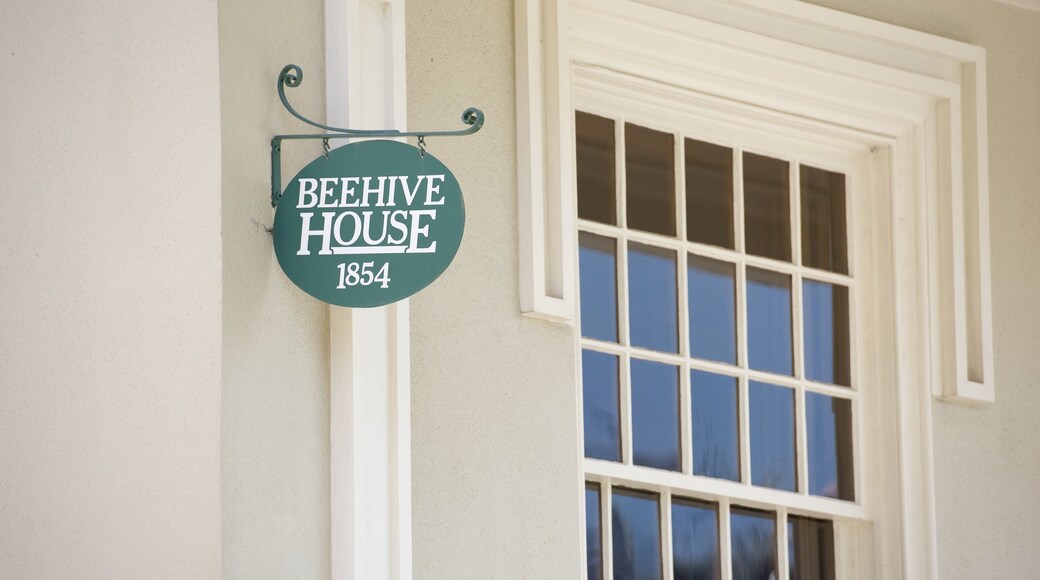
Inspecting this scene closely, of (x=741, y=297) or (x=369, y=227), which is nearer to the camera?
(x=369, y=227)

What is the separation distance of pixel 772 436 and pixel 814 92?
141 cm

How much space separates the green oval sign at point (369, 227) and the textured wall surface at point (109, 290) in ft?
0.97

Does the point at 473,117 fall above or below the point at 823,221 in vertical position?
below

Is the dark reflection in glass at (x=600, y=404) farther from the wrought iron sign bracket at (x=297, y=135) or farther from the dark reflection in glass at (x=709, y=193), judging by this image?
the wrought iron sign bracket at (x=297, y=135)

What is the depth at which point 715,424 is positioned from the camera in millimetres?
7730

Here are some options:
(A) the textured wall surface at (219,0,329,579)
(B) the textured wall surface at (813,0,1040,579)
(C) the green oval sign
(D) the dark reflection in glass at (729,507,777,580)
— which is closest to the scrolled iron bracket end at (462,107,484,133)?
(C) the green oval sign

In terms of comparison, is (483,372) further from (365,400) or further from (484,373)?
(365,400)

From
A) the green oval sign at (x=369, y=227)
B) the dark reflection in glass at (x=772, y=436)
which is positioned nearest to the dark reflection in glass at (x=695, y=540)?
the dark reflection in glass at (x=772, y=436)

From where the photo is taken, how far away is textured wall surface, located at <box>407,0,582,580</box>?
6.69m

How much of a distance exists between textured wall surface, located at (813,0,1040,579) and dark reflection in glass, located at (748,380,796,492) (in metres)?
0.61

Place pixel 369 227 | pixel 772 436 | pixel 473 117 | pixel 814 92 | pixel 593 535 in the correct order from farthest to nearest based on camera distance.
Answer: pixel 814 92 → pixel 772 436 → pixel 593 535 → pixel 473 117 → pixel 369 227

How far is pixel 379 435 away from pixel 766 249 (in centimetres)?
250

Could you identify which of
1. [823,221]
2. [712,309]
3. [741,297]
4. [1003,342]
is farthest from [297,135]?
[1003,342]

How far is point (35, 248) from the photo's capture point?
18.4 ft
